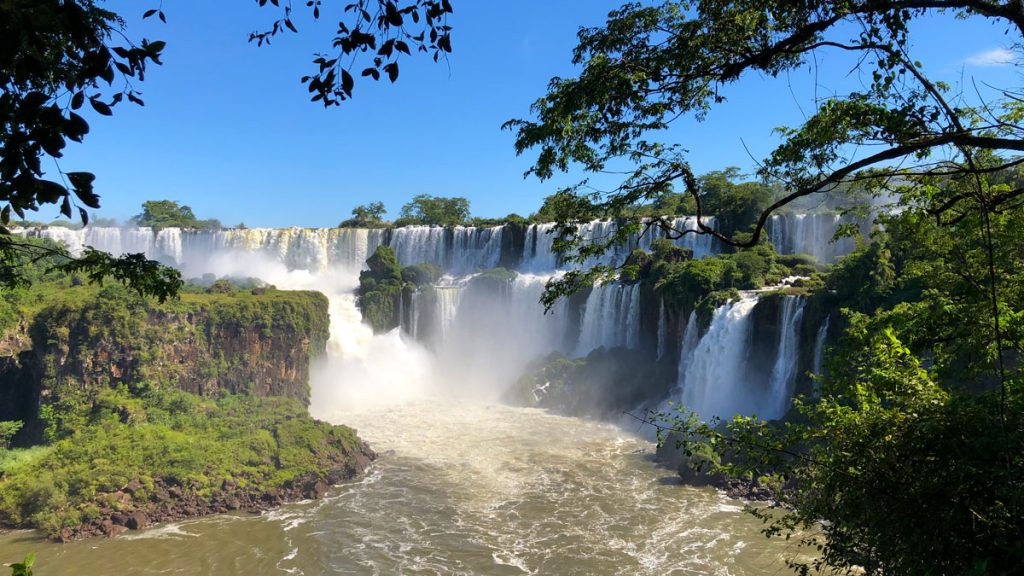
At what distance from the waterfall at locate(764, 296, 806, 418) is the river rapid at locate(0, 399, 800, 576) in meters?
4.51

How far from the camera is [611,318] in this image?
92.6 ft

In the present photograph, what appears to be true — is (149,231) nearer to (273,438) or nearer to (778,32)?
(273,438)

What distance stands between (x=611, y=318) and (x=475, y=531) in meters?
15.6

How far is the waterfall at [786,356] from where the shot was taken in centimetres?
1923

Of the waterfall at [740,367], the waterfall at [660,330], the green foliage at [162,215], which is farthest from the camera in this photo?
the green foliage at [162,215]

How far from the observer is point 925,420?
435 cm

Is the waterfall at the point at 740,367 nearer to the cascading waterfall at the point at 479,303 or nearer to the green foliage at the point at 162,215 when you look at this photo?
the cascading waterfall at the point at 479,303

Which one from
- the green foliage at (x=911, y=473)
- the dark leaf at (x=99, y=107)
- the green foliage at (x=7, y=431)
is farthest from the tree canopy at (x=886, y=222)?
the green foliage at (x=7, y=431)

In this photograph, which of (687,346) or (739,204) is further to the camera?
(739,204)

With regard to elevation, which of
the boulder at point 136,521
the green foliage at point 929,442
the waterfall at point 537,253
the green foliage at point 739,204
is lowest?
the boulder at point 136,521

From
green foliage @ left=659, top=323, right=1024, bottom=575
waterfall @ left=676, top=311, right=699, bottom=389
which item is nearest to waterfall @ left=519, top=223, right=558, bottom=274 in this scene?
waterfall @ left=676, top=311, right=699, bottom=389

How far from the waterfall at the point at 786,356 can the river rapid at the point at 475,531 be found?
14.8ft

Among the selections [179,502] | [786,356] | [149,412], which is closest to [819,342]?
[786,356]

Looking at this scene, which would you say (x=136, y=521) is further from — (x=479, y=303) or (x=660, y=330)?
(x=479, y=303)
